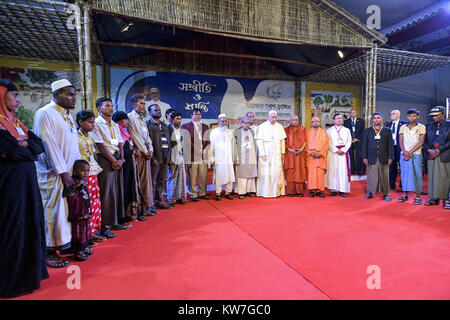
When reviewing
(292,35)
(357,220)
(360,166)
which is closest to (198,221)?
(357,220)

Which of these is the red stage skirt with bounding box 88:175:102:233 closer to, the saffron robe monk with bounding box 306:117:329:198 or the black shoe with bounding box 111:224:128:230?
the black shoe with bounding box 111:224:128:230

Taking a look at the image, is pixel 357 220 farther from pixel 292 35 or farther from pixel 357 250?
pixel 292 35

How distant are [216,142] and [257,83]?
13.2ft

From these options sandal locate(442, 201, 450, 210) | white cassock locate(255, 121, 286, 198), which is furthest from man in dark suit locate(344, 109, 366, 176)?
sandal locate(442, 201, 450, 210)

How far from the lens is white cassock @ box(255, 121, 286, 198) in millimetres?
5395

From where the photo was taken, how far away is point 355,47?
594 cm

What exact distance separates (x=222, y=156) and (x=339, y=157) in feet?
7.53

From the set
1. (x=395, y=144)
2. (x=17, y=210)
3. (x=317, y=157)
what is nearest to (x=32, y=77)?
(x=17, y=210)

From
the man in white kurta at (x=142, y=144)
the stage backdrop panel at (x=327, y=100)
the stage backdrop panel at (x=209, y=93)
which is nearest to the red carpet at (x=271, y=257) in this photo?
the man in white kurta at (x=142, y=144)

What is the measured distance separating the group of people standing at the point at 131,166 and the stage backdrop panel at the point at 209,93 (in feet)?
1.41

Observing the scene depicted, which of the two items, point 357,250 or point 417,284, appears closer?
point 417,284

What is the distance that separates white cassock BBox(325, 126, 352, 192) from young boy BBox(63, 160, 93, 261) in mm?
4471
